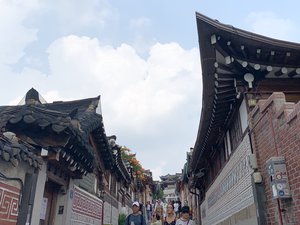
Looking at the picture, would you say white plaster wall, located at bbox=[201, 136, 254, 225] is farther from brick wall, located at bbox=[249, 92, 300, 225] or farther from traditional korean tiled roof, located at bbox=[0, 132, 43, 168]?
traditional korean tiled roof, located at bbox=[0, 132, 43, 168]

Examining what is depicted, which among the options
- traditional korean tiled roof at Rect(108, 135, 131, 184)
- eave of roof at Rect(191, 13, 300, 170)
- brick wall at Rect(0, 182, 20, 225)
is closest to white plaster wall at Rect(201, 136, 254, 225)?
eave of roof at Rect(191, 13, 300, 170)

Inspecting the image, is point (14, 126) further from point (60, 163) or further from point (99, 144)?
point (99, 144)

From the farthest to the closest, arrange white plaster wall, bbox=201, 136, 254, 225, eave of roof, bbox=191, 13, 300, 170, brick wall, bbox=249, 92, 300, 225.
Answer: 1. white plaster wall, bbox=201, 136, 254, 225
2. eave of roof, bbox=191, 13, 300, 170
3. brick wall, bbox=249, 92, 300, 225

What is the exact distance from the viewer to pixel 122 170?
1995 cm

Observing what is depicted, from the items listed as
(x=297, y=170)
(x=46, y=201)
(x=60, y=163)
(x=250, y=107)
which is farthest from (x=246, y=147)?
(x=46, y=201)

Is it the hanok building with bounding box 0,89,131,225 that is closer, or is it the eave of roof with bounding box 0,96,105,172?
the hanok building with bounding box 0,89,131,225

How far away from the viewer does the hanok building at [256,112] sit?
16.8ft

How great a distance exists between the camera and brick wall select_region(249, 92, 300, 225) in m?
4.75

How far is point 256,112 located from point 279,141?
1.28 metres

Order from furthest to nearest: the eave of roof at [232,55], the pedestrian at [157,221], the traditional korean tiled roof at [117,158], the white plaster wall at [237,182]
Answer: the traditional korean tiled roof at [117,158], the pedestrian at [157,221], the white plaster wall at [237,182], the eave of roof at [232,55]

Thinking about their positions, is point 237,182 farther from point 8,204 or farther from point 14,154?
point 14,154

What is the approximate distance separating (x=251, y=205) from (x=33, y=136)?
16.8 feet

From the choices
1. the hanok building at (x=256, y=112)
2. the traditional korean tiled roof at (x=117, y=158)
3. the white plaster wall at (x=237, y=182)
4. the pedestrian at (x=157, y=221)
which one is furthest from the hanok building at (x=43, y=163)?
the traditional korean tiled roof at (x=117, y=158)

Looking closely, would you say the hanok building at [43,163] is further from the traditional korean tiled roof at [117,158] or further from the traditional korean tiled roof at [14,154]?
the traditional korean tiled roof at [117,158]
